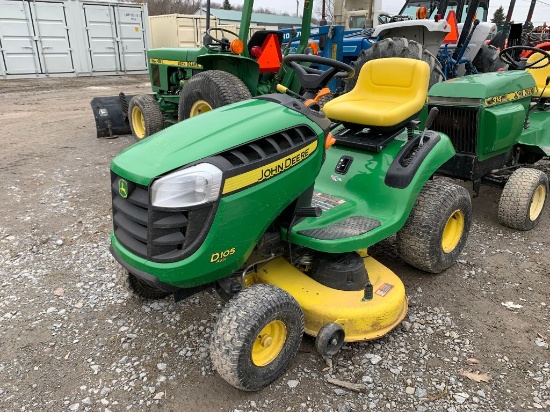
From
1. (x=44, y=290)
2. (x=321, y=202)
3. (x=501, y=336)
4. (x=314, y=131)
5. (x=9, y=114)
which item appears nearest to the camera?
(x=314, y=131)

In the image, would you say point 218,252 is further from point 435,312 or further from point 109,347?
point 435,312

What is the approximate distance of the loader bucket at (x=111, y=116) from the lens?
6477 millimetres

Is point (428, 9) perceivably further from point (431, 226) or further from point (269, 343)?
point (269, 343)

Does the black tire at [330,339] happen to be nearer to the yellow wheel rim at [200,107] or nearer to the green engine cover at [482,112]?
the green engine cover at [482,112]

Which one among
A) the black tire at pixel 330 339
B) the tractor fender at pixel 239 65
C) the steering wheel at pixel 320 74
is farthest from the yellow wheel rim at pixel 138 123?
the black tire at pixel 330 339

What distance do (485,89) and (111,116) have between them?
4.88 metres

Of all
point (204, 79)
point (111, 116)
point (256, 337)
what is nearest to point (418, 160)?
point (256, 337)

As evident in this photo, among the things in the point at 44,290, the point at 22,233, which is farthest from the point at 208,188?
the point at 22,233

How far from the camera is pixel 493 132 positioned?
138 inches

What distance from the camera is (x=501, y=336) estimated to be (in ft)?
8.07

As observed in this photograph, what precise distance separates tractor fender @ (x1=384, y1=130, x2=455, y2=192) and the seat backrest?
8.9 inches

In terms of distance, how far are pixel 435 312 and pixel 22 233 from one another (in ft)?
9.86

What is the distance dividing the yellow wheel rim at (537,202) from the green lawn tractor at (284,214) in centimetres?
113

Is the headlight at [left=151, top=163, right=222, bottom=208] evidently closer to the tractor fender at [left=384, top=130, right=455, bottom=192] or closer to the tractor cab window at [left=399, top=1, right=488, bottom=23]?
the tractor fender at [left=384, top=130, right=455, bottom=192]
